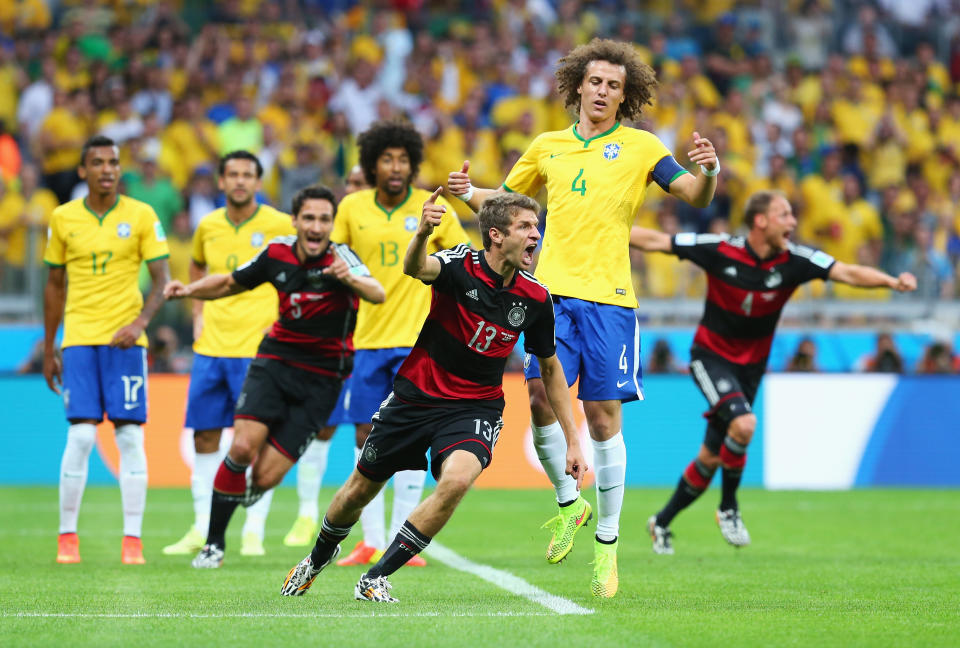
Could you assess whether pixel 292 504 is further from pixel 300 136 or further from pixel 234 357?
pixel 300 136

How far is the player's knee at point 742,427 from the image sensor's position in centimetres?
1011

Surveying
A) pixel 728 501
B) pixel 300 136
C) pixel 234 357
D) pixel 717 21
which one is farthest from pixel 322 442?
pixel 717 21

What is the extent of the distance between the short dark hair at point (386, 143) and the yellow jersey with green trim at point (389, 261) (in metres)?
0.34

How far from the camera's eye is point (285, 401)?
351 inches

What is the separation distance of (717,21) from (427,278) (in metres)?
18.4

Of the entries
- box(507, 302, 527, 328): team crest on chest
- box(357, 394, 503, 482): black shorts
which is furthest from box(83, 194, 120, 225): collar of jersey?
box(507, 302, 527, 328): team crest on chest

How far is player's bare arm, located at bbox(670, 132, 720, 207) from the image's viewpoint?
702 cm

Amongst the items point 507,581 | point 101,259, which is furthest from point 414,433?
point 101,259

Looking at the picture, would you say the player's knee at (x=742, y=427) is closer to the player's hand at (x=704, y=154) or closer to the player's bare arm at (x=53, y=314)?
the player's hand at (x=704, y=154)

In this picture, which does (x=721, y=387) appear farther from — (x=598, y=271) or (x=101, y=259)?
(x=101, y=259)

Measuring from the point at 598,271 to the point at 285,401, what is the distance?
243 centimetres

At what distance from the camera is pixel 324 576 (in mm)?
8531

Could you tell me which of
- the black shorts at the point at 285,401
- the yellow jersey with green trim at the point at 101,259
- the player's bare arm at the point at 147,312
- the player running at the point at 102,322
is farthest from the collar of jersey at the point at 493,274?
the yellow jersey with green trim at the point at 101,259

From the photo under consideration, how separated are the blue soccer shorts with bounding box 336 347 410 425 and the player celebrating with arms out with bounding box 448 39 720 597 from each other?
190cm
